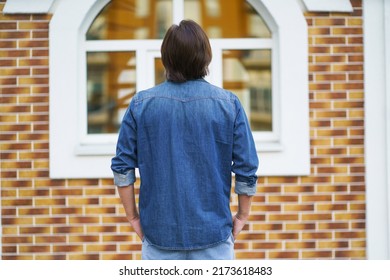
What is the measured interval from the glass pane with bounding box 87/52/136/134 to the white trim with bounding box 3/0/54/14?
0.46 m

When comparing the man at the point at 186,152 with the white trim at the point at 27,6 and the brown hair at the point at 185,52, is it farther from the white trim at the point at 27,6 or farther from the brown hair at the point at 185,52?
→ the white trim at the point at 27,6

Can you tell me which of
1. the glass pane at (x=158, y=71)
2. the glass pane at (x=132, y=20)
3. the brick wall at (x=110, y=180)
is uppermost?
the glass pane at (x=132, y=20)

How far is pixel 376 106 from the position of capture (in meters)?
4.26

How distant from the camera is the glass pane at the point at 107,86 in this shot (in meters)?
4.46

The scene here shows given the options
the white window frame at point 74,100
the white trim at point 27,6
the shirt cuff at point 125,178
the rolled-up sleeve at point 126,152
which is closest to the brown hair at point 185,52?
the rolled-up sleeve at point 126,152

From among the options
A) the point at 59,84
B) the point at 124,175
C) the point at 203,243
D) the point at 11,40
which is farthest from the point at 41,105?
the point at 203,243

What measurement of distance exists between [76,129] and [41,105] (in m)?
0.31

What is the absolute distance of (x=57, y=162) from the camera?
4.24 meters

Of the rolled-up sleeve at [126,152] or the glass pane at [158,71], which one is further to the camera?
the glass pane at [158,71]

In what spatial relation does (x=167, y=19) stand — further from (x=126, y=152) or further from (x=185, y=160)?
(x=185, y=160)

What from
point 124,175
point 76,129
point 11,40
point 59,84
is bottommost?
point 124,175

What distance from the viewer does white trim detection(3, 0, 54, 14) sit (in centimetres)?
425

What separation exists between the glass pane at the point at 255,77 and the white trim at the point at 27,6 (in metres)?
1.35
